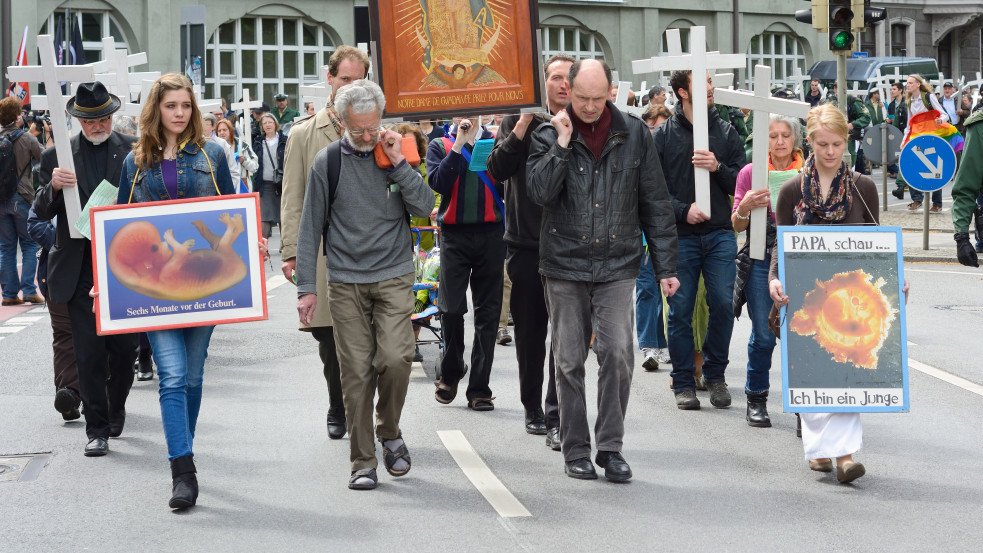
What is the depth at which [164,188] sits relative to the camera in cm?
671

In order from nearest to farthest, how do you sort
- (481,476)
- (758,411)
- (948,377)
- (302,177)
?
(481,476)
(302,177)
(758,411)
(948,377)

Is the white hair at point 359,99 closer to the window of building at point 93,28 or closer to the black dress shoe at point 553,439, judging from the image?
the black dress shoe at point 553,439

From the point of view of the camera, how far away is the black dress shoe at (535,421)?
25.7 ft

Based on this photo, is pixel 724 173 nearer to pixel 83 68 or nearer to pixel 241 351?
pixel 83 68

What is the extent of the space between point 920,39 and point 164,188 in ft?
178

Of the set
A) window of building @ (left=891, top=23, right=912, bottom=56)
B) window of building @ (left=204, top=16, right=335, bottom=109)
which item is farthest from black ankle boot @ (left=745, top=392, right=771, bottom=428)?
window of building @ (left=891, top=23, right=912, bottom=56)

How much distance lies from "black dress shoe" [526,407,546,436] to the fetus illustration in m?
2.04

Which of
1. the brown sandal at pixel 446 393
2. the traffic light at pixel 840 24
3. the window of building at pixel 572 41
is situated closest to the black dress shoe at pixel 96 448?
the brown sandal at pixel 446 393

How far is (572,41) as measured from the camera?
47312 mm

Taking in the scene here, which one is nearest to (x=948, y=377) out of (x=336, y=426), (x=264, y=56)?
(x=336, y=426)

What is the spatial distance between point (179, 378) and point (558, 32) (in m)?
41.7

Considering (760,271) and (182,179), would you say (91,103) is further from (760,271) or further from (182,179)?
(760,271)

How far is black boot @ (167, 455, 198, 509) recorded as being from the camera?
6.20 metres

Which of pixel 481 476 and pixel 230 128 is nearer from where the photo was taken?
pixel 481 476
